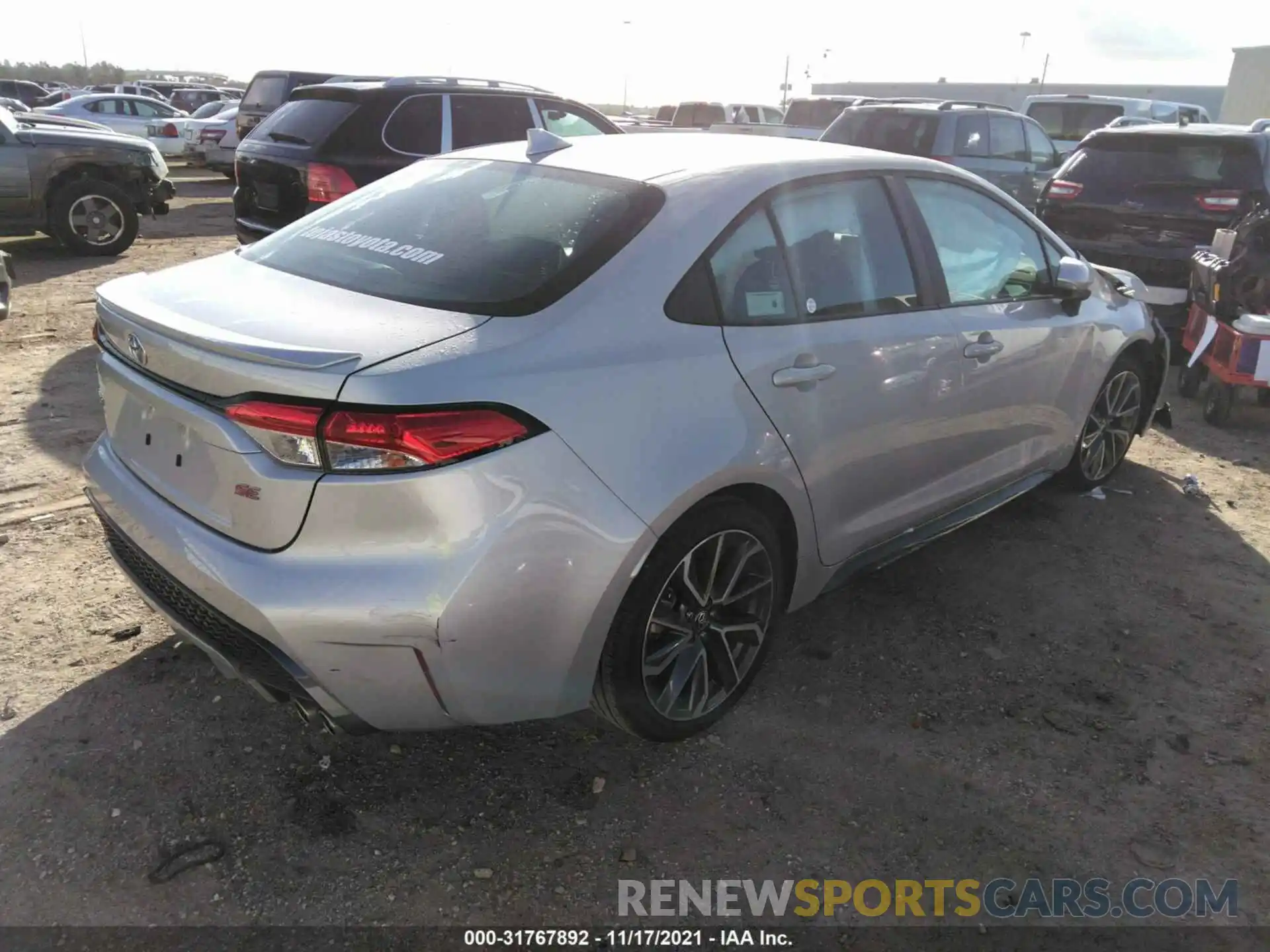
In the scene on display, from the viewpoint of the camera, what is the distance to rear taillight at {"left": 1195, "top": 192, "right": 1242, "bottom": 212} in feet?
23.7

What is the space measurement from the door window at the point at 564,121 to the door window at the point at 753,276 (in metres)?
5.90

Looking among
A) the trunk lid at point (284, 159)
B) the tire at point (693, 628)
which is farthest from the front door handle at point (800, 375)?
the trunk lid at point (284, 159)

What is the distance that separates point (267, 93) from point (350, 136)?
8734mm

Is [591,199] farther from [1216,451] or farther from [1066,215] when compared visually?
[1066,215]

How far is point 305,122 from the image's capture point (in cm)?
718

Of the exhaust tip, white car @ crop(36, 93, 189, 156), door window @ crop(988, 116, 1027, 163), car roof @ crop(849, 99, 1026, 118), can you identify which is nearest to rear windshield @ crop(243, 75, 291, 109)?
white car @ crop(36, 93, 189, 156)

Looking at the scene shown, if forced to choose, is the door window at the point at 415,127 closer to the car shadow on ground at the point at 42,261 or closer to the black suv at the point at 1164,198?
the car shadow on ground at the point at 42,261

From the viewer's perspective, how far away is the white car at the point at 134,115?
19031 millimetres

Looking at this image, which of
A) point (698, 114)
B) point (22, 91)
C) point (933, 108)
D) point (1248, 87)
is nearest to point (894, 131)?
point (933, 108)

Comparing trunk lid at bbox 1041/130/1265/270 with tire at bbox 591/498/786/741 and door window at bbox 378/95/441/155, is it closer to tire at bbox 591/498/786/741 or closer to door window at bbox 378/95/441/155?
door window at bbox 378/95/441/155

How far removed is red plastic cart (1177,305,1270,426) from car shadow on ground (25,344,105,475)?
6223mm

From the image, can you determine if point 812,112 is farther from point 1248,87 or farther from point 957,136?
point 1248,87

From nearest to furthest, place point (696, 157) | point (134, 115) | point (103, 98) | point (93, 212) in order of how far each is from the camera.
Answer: point (696, 157), point (93, 212), point (103, 98), point (134, 115)

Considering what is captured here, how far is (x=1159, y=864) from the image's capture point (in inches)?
102
